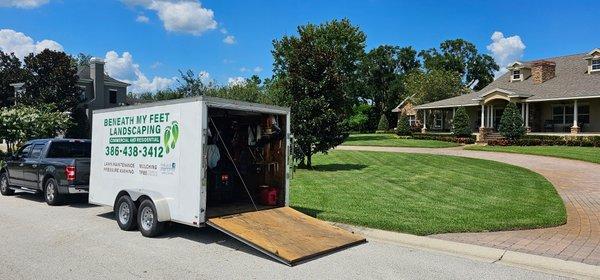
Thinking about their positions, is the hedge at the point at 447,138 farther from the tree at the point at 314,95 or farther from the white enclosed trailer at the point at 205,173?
the white enclosed trailer at the point at 205,173

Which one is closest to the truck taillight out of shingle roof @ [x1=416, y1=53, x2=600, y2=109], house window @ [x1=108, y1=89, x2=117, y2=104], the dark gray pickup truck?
the dark gray pickup truck

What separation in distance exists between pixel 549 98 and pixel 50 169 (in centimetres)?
3109

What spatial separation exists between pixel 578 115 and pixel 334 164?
70.8ft

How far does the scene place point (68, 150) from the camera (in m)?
12.9

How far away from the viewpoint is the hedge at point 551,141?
94.2ft

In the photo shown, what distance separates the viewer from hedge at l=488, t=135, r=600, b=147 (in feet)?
94.2

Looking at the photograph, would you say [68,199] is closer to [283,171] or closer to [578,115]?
[283,171]

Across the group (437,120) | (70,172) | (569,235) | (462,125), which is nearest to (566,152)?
(462,125)

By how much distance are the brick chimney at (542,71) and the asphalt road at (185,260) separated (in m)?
34.1

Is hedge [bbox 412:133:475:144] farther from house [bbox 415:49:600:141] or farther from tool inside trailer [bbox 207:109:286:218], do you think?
tool inside trailer [bbox 207:109:286:218]

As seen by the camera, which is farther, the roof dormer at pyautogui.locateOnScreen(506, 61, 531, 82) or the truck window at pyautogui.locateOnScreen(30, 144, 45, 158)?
Answer: the roof dormer at pyautogui.locateOnScreen(506, 61, 531, 82)

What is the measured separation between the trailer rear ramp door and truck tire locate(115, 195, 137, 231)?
6.05ft

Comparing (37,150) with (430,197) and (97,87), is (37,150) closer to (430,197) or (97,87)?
(430,197)

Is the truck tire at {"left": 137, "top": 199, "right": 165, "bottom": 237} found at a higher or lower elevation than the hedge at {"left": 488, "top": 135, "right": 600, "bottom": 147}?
lower
